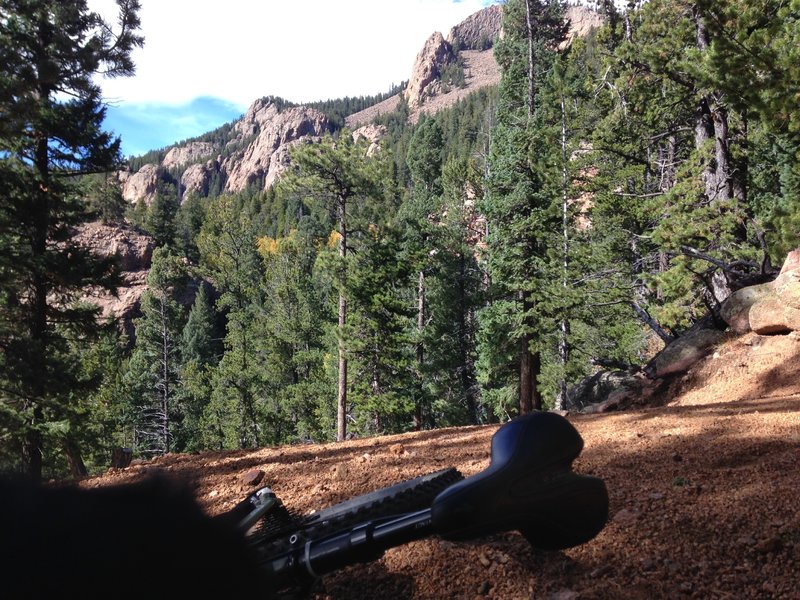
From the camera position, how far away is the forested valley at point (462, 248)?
9.69m

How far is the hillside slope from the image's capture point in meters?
2.15

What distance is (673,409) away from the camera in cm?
632

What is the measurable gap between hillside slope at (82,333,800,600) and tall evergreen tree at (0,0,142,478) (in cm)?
677

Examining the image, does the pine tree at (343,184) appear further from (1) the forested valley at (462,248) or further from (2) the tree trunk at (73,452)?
(2) the tree trunk at (73,452)

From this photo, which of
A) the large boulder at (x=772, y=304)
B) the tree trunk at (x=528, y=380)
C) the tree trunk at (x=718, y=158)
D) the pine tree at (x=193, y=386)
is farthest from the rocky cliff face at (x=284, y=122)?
the large boulder at (x=772, y=304)

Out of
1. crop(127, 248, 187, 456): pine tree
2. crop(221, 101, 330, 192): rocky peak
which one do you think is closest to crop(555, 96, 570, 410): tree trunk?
crop(127, 248, 187, 456): pine tree

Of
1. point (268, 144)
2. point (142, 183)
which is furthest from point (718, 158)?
point (268, 144)

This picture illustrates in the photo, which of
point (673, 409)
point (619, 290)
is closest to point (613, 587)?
point (673, 409)

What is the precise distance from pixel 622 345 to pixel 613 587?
54.6 feet

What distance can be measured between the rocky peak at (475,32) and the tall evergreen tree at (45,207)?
191537mm

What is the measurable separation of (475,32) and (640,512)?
719 ft

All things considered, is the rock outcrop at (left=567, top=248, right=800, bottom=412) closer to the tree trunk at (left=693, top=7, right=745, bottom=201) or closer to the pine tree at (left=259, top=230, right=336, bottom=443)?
the tree trunk at (left=693, top=7, right=745, bottom=201)

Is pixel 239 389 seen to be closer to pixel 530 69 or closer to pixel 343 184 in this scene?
pixel 343 184

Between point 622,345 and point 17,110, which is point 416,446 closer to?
point 17,110
